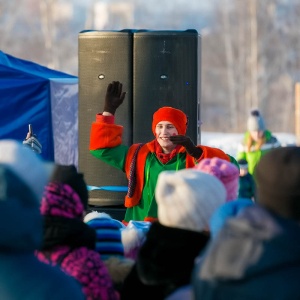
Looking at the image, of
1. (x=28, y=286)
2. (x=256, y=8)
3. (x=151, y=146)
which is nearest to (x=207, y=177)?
(x=28, y=286)

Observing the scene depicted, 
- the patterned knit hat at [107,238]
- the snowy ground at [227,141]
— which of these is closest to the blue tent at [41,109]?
the patterned knit hat at [107,238]

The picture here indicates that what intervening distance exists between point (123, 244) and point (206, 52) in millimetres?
48815

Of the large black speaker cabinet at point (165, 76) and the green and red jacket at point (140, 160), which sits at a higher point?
the large black speaker cabinet at point (165, 76)

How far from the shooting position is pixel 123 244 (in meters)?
4.74

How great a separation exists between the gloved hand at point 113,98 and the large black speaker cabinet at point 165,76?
1399 millimetres

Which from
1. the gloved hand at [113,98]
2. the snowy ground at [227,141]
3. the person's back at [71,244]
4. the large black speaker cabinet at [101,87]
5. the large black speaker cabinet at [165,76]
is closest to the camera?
the person's back at [71,244]

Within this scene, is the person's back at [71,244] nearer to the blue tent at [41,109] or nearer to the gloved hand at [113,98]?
the gloved hand at [113,98]

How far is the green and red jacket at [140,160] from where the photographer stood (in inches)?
282

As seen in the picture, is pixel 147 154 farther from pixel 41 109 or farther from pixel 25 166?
pixel 41 109

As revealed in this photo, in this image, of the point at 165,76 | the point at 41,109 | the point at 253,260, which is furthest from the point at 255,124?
the point at 253,260

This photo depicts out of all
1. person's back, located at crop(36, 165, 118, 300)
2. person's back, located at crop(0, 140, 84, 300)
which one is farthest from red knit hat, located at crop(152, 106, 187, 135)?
person's back, located at crop(0, 140, 84, 300)

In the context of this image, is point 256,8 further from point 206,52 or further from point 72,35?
point 72,35

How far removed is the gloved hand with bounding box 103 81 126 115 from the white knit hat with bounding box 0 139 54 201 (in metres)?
3.68

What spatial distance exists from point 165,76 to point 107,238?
15.4ft
